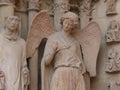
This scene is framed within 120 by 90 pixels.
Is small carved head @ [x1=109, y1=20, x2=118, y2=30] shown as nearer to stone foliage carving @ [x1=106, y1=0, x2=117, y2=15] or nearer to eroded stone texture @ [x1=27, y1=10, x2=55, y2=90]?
stone foliage carving @ [x1=106, y1=0, x2=117, y2=15]

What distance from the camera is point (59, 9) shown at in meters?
6.92

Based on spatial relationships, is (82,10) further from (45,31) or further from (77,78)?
(77,78)

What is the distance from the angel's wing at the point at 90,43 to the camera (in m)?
6.74

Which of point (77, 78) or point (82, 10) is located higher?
point (82, 10)

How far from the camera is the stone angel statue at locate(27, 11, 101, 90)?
6.36 metres

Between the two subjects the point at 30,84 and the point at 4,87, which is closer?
the point at 4,87

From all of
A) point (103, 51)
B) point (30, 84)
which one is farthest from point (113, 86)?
point (30, 84)

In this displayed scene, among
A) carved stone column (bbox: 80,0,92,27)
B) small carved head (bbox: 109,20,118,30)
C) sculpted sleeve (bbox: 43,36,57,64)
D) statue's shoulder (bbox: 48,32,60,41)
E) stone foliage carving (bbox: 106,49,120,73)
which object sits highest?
carved stone column (bbox: 80,0,92,27)

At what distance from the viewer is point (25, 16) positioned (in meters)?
6.93

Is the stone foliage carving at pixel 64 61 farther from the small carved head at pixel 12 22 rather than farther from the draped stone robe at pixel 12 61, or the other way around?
the small carved head at pixel 12 22

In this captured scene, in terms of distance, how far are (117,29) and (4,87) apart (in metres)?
1.68

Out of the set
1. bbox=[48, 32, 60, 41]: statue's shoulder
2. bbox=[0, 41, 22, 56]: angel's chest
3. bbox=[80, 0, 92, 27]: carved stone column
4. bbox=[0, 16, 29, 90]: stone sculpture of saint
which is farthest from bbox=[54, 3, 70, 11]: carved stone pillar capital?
bbox=[0, 41, 22, 56]: angel's chest

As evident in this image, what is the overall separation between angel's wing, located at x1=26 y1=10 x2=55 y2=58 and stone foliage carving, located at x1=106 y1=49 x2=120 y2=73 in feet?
2.67

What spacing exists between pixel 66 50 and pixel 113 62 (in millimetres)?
697
